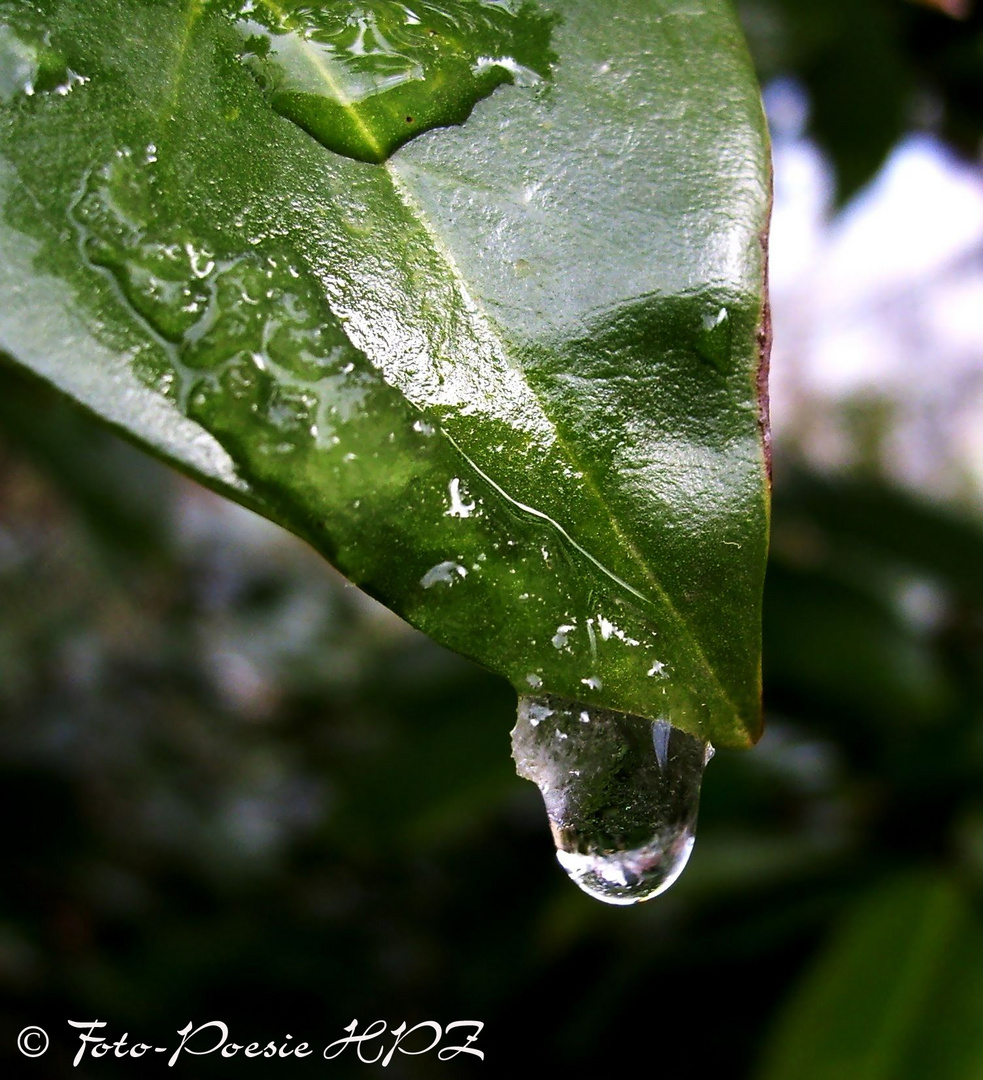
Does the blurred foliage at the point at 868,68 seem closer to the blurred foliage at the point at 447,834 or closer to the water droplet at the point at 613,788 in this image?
the blurred foliage at the point at 447,834

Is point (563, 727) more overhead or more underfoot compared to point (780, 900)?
more overhead

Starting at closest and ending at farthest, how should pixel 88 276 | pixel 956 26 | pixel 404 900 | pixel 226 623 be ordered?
1. pixel 88 276
2. pixel 956 26
3. pixel 404 900
4. pixel 226 623

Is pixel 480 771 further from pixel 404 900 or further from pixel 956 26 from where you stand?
Result: pixel 956 26

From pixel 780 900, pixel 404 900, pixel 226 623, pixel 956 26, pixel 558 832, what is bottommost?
pixel 404 900

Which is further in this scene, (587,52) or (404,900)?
(404,900)

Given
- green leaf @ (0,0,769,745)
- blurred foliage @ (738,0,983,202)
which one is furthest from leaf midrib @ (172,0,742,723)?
blurred foliage @ (738,0,983,202)

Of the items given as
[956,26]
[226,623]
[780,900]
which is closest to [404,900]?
[226,623]

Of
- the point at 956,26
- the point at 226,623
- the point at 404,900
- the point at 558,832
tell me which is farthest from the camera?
the point at 226,623

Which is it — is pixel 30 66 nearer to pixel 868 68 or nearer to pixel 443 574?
pixel 443 574
